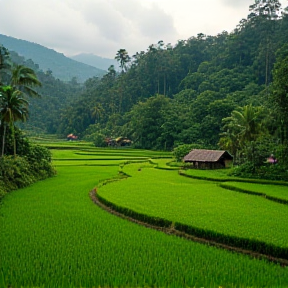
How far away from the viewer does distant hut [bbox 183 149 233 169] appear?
27.3m

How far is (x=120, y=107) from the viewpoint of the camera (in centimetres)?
6956

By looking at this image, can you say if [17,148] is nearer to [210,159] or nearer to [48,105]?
[210,159]

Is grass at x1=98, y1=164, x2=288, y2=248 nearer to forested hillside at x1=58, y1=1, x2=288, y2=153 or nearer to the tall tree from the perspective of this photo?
forested hillside at x1=58, y1=1, x2=288, y2=153

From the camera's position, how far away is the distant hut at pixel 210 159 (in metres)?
27.3

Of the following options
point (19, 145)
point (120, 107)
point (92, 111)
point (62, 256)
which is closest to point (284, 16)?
point (120, 107)

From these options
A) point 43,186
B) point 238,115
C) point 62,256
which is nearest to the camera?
point 62,256

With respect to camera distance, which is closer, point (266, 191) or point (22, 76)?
point (266, 191)

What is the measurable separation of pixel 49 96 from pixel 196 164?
65651 millimetres

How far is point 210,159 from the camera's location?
2717 cm

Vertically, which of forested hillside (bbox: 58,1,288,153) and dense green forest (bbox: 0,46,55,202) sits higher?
forested hillside (bbox: 58,1,288,153)

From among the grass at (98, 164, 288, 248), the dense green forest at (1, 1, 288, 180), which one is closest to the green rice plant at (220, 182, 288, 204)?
the grass at (98, 164, 288, 248)

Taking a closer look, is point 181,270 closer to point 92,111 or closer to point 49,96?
point 92,111

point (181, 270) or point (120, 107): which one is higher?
point (120, 107)

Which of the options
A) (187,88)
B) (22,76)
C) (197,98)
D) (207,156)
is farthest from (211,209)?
(187,88)
